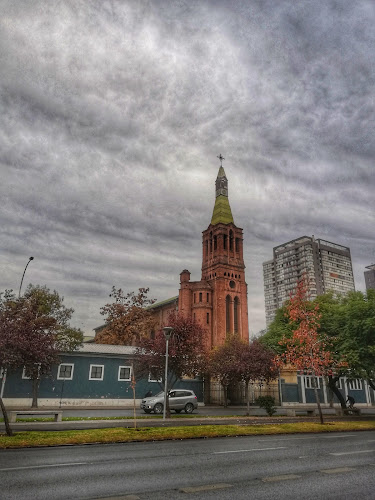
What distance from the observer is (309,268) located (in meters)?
131

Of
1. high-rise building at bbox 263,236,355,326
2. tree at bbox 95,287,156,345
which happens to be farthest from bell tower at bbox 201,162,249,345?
high-rise building at bbox 263,236,355,326

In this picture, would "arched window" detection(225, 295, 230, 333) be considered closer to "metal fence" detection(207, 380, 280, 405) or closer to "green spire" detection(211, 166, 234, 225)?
"green spire" detection(211, 166, 234, 225)

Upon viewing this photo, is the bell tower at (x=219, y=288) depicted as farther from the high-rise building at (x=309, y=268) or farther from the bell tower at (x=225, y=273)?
the high-rise building at (x=309, y=268)

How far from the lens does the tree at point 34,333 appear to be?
73.4ft

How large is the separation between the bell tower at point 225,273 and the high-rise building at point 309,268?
65347 millimetres

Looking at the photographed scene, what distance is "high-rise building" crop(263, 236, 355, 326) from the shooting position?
13175 cm

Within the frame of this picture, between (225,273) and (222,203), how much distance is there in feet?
57.0

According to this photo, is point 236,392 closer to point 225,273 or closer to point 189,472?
point 225,273

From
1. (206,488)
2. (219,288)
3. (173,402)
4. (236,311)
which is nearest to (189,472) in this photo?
(206,488)

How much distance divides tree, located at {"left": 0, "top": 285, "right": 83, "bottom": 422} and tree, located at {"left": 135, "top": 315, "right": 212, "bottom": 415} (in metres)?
7.47

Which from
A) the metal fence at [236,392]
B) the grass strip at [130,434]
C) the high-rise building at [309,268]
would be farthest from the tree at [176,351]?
the high-rise building at [309,268]

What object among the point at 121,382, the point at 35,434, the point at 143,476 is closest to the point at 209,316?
the point at 121,382

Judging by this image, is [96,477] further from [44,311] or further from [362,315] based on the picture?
[44,311]

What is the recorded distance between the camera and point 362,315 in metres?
27.3
